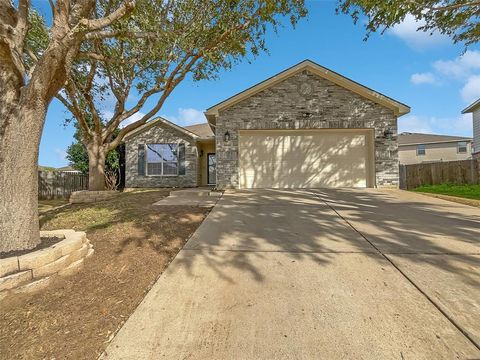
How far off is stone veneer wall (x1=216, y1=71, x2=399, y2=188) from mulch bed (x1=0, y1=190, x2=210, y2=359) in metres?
5.96

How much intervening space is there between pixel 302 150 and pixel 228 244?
24.0 ft

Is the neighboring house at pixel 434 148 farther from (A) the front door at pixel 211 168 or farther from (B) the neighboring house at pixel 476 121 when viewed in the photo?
→ (A) the front door at pixel 211 168

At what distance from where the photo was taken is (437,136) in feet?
94.5

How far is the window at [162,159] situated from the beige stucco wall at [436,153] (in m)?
25.5

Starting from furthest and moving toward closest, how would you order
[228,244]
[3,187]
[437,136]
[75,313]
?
[437,136] < [228,244] < [3,187] < [75,313]

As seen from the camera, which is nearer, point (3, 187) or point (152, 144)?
point (3, 187)

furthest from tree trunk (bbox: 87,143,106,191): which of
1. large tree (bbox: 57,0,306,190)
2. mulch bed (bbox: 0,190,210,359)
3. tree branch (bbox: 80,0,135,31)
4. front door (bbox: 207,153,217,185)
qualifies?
front door (bbox: 207,153,217,185)

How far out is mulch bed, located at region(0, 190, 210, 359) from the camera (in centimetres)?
207

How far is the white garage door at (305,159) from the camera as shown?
411 inches

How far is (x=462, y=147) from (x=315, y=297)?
33308mm

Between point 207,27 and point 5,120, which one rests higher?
point 207,27

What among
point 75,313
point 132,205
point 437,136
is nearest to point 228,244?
point 75,313

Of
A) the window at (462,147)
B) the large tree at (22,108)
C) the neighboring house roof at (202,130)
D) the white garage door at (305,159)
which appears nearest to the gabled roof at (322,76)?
the white garage door at (305,159)

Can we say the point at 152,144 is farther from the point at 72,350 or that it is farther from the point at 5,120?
the point at 72,350
